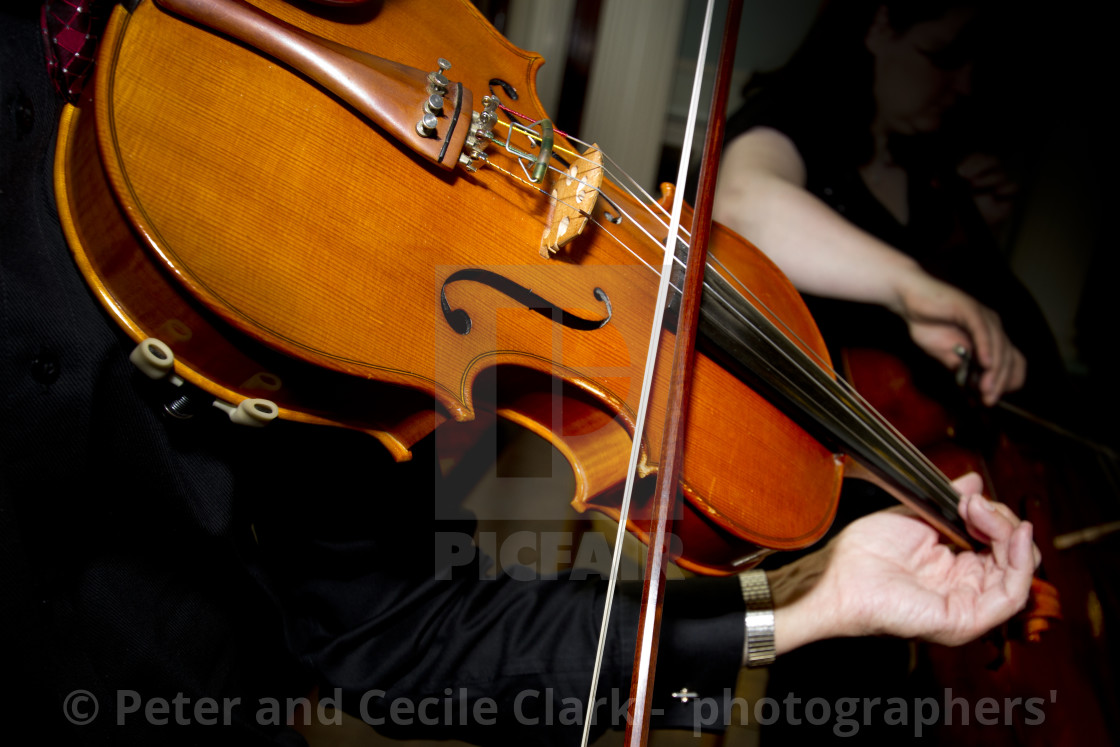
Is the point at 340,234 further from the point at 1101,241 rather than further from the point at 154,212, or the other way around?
the point at 1101,241

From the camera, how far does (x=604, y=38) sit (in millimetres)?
2047

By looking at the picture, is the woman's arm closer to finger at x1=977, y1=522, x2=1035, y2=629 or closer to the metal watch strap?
finger at x1=977, y1=522, x2=1035, y2=629

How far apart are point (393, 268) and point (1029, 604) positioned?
965 mm

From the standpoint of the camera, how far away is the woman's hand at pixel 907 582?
2.57 ft


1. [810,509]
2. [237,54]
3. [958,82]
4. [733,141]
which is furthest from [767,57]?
[237,54]

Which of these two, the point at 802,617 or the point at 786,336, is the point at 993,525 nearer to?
the point at 802,617

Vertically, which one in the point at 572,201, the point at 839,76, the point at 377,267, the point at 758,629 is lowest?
the point at 758,629

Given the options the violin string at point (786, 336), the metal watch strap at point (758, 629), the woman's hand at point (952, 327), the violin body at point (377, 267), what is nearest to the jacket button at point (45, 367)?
the violin body at point (377, 267)

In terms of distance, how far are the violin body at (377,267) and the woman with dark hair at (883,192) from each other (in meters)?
0.60

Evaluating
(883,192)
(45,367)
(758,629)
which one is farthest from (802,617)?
(883,192)

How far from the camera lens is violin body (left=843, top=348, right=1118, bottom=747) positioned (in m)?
0.81

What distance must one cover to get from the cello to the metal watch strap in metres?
0.14

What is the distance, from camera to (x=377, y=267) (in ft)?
1.57

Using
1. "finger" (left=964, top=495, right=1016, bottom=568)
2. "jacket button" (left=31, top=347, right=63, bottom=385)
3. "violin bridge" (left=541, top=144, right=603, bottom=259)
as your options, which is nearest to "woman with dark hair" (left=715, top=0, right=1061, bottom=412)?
"finger" (left=964, top=495, right=1016, bottom=568)
